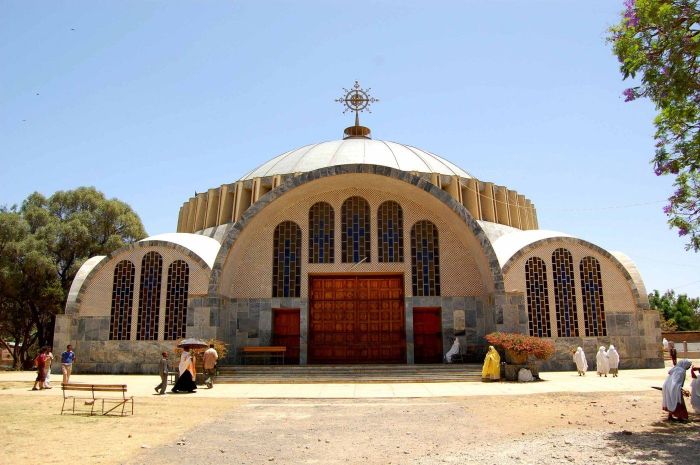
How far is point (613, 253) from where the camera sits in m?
23.2

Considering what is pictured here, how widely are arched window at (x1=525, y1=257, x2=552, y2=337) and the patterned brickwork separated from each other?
5.17 ft

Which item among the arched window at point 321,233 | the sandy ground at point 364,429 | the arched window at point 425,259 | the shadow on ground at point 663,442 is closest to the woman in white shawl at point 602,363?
the sandy ground at point 364,429

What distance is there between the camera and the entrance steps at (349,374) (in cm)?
1783

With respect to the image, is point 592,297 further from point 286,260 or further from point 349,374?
point 286,260

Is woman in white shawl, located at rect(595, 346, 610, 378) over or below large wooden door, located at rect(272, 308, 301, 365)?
below

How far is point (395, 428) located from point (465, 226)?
40.6 ft

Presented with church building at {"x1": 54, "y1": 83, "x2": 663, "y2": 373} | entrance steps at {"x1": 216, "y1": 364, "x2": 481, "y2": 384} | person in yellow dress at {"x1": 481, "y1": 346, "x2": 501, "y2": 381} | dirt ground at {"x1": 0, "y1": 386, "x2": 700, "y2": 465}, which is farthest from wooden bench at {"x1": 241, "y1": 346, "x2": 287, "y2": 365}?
dirt ground at {"x1": 0, "y1": 386, "x2": 700, "y2": 465}

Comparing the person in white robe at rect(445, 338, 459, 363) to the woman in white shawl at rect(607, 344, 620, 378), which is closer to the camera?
the woman in white shawl at rect(607, 344, 620, 378)

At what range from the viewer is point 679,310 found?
2170 inches

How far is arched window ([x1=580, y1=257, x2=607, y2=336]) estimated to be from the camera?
21.0 m

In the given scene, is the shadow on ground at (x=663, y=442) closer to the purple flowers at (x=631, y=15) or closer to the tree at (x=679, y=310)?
the purple flowers at (x=631, y=15)

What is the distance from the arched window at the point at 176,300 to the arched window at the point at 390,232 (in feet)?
22.9

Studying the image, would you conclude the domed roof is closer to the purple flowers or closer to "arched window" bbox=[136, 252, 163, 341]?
"arched window" bbox=[136, 252, 163, 341]

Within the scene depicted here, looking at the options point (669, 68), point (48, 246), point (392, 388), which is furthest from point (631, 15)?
point (48, 246)
